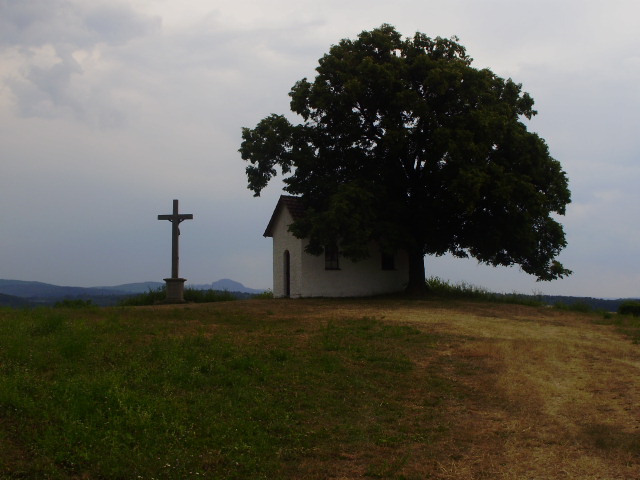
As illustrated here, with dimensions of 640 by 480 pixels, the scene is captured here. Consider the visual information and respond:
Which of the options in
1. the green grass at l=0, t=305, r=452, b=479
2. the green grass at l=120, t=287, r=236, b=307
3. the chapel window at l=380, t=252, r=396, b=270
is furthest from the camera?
the chapel window at l=380, t=252, r=396, b=270

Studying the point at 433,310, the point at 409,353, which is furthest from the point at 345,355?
the point at 433,310

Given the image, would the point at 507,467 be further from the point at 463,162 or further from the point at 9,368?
the point at 463,162

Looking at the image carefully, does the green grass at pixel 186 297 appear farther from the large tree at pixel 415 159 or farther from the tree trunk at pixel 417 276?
the tree trunk at pixel 417 276

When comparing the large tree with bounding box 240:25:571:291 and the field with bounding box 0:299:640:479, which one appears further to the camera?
the large tree with bounding box 240:25:571:291

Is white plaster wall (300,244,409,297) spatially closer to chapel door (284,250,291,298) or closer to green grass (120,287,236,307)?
chapel door (284,250,291,298)

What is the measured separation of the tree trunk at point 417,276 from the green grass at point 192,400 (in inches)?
560

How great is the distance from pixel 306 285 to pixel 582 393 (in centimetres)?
1893

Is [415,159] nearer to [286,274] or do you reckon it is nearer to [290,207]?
[290,207]

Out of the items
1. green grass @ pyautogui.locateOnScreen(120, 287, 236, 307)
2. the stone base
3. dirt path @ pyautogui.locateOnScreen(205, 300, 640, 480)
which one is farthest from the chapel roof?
dirt path @ pyautogui.locateOnScreen(205, 300, 640, 480)

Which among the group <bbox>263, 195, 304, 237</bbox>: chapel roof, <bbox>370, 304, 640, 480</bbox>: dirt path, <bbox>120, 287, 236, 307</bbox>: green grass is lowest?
<bbox>370, 304, 640, 480</bbox>: dirt path

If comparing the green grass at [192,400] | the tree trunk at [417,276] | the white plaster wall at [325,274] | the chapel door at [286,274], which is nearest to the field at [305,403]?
the green grass at [192,400]

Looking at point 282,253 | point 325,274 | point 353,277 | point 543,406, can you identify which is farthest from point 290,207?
Result: point 543,406

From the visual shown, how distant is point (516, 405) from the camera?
10.0 metres

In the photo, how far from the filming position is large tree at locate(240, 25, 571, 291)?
24.5 metres
